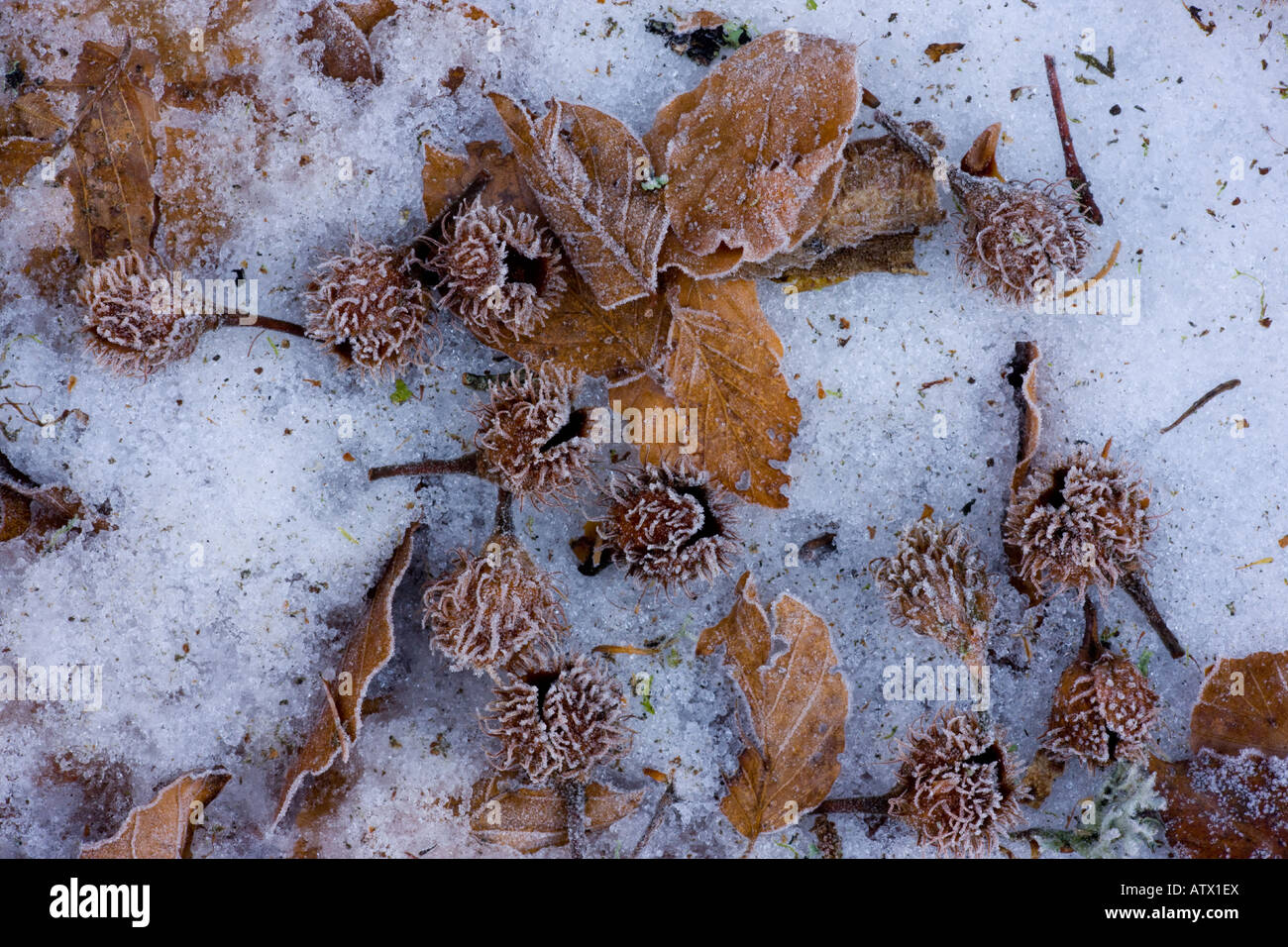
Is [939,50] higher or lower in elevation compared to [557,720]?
higher

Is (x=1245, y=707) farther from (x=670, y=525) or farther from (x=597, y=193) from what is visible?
(x=597, y=193)

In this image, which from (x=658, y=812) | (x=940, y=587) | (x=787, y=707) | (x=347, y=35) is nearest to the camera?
(x=940, y=587)

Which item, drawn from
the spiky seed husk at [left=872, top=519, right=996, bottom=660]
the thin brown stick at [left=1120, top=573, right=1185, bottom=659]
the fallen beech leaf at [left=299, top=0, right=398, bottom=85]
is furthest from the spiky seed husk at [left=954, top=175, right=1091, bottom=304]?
the fallen beech leaf at [left=299, top=0, right=398, bottom=85]

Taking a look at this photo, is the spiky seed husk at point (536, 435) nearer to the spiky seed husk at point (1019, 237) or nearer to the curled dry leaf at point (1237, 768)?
the spiky seed husk at point (1019, 237)

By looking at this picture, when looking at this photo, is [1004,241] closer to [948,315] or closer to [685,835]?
[948,315]

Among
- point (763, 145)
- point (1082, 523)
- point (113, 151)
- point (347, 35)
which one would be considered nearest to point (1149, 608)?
point (1082, 523)

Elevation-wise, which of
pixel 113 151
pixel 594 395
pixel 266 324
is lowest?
pixel 594 395

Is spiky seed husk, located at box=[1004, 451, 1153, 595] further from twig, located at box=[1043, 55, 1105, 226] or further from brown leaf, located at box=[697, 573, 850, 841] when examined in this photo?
twig, located at box=[1043, 55, 1105, 226]
